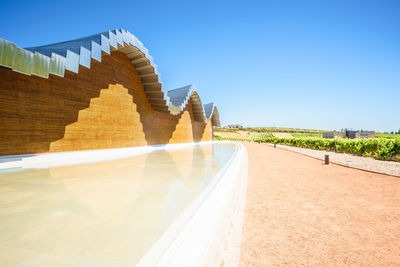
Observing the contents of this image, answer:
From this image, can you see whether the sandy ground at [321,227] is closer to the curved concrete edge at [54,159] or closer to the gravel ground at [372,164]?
the gravel ground at [372,164]

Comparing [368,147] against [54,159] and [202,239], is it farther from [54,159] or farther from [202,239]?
[54,159]

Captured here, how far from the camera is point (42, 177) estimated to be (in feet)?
19.5

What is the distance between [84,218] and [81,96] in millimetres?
10329

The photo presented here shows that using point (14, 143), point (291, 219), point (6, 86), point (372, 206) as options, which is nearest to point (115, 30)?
point (6, 86)

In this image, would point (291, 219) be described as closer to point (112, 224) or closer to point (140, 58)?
point (112, 224)

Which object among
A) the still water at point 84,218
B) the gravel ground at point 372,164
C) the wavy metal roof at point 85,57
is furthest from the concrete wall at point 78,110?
the gravel ground at point 372,164

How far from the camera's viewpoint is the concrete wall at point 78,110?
8.50 m

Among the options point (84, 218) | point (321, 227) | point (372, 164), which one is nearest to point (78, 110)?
point (84, 218)

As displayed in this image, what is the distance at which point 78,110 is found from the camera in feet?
36.5

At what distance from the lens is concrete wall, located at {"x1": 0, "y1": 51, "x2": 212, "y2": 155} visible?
8500 mm

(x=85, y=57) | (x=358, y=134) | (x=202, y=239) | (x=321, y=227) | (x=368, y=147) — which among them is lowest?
(x=321, y=227)

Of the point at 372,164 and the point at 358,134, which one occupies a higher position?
the point at 358,134

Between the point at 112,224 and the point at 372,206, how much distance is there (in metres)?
5.82

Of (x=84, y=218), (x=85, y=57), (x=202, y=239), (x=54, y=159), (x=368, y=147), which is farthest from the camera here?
(x=368, y=147)
